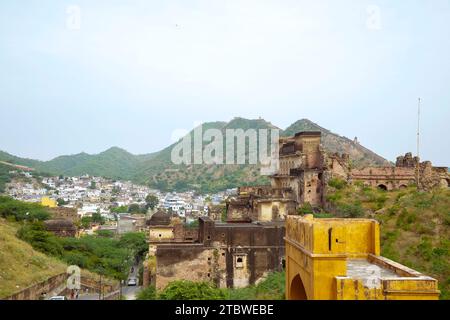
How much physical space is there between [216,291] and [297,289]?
9816 millimetres

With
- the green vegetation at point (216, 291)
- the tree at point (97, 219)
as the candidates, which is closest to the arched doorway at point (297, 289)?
the green vegetation at point (216, 291)

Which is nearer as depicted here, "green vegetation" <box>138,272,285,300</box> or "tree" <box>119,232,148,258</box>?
"green vegetation" <box>138,272,285,300</box>

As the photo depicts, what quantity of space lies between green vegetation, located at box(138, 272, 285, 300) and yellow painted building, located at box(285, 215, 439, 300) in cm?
804

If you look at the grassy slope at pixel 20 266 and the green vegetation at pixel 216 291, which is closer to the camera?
the green vegetation at pixel 216 291

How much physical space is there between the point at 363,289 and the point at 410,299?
73cm

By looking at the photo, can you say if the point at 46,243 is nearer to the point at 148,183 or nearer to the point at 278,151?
the point at 278,151

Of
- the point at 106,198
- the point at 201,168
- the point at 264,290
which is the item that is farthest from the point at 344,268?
the point at 201,168

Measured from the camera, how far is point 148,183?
146 m

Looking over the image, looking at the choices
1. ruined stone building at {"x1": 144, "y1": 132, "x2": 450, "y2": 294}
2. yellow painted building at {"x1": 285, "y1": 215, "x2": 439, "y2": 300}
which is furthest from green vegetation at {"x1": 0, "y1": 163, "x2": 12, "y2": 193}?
yellow painted building at {"x1": 285, "y1": 215, "x2": 439, "y2": 300}

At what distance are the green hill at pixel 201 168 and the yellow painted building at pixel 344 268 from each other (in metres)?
36.0

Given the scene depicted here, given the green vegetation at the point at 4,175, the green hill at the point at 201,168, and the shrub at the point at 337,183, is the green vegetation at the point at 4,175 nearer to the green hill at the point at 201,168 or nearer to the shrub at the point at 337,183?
the green hill at the point at 201,168

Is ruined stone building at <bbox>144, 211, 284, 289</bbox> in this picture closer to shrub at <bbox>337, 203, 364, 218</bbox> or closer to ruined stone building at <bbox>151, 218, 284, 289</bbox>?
ruined stone building at <bbox>151, 218, 284, 289</bbox>

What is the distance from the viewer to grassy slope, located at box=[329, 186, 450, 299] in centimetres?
1927

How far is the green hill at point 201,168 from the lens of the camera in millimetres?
74831
